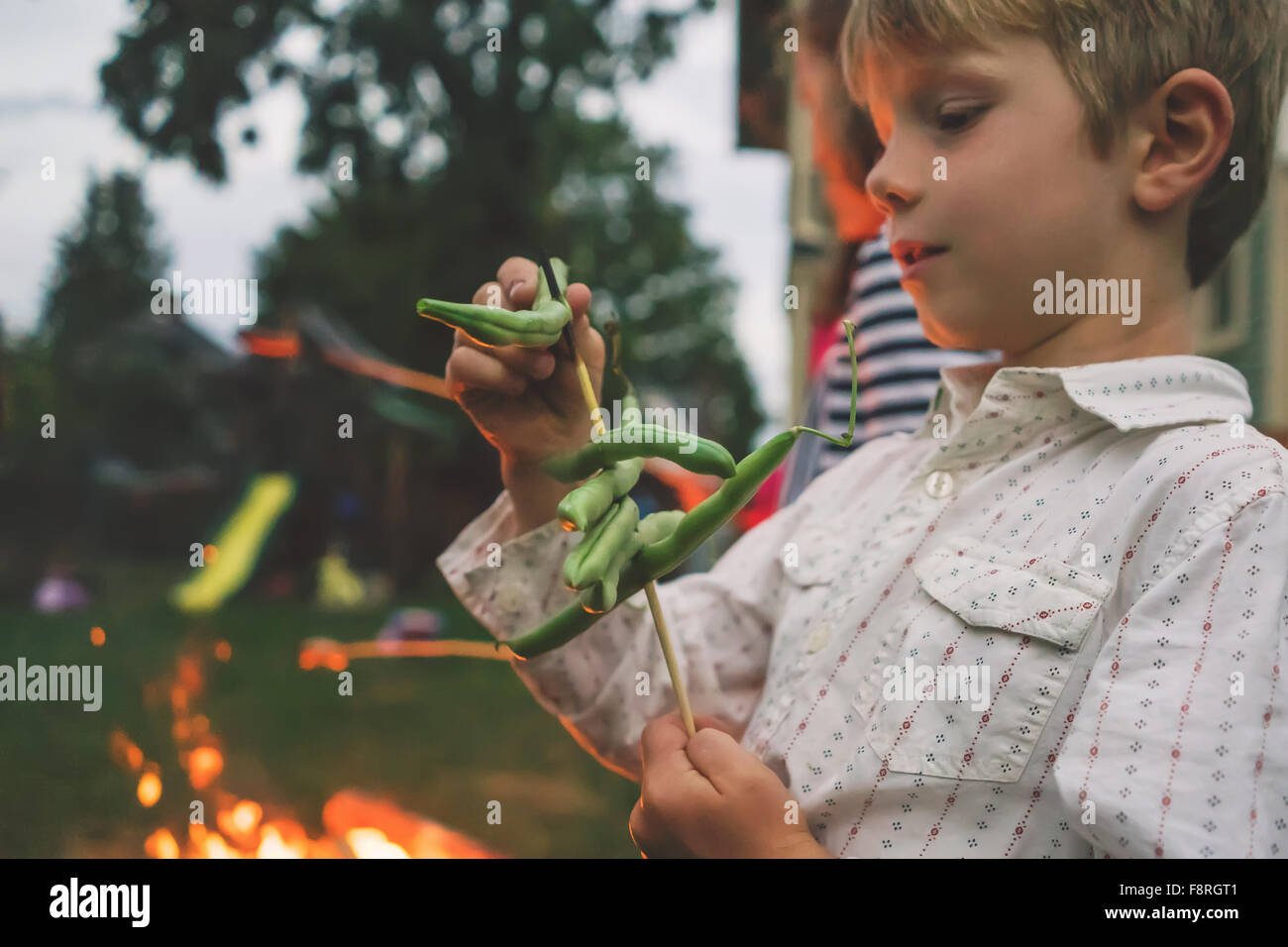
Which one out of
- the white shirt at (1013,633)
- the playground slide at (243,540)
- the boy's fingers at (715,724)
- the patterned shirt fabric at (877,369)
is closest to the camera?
the white shirt at (1013,633)

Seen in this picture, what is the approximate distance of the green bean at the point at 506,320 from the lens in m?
0.81

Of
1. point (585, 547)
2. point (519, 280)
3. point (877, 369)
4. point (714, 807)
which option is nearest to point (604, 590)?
point (585, 547)

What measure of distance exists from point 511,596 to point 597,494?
40cm

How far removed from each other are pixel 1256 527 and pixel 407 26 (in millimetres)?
4423

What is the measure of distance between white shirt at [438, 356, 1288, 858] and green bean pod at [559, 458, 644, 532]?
0.92ft

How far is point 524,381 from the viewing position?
980 mm

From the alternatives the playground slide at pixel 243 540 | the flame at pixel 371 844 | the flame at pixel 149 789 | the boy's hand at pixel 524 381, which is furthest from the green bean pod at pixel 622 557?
the playground slide at pixel 243 540

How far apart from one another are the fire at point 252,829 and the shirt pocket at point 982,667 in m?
0.65

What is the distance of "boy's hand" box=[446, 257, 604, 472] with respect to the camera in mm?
958
